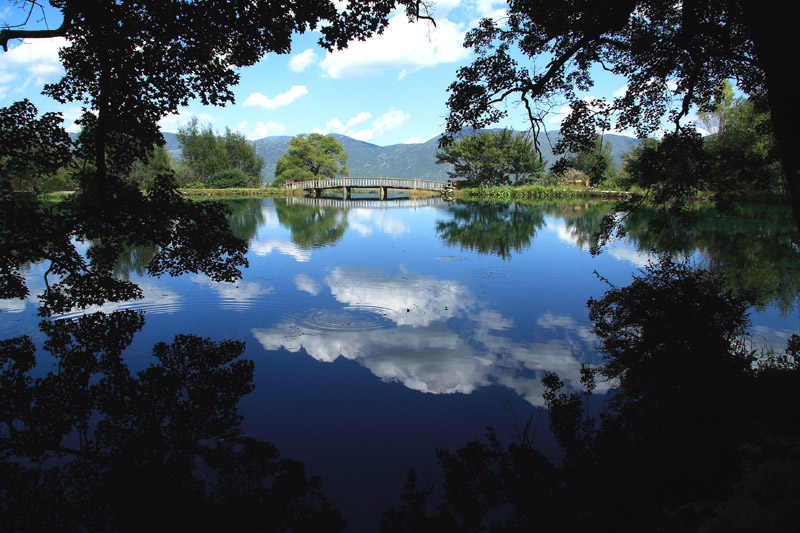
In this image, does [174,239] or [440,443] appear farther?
[174,239]

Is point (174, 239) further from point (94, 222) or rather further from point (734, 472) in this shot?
point (734, 472)

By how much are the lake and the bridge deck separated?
2831 cm

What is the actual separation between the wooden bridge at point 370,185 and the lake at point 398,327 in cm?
2834

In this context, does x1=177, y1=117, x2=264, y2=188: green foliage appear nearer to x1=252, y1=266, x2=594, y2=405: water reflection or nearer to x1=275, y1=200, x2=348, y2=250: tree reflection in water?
x1=275, y1=200, x2=348, y2=250: tree reflection in water

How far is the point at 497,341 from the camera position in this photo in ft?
23.6

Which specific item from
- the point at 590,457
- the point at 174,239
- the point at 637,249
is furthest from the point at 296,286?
the point at 637,249

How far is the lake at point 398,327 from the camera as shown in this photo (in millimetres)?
4555

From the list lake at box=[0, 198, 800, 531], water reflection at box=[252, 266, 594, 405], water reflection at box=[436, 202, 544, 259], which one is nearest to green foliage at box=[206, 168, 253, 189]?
water reflection at box=[436, 202, 544, 259]

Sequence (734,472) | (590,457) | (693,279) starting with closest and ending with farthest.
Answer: (734,472) → (590,457) → (693,279)

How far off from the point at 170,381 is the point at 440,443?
→ 3692 millimetres

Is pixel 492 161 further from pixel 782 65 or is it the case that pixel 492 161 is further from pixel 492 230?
pixel 782 65

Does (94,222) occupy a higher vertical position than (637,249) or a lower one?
higher

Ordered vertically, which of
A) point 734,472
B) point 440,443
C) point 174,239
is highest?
point 174,239

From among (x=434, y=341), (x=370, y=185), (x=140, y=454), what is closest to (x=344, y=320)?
(x=434, y=341)
